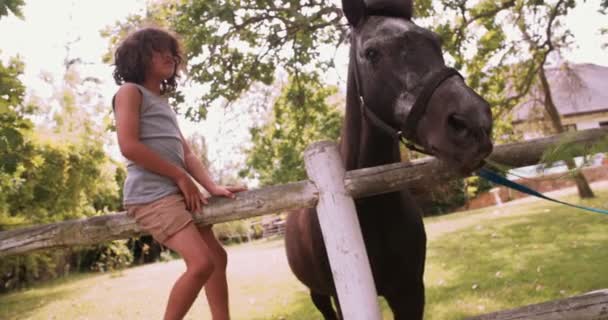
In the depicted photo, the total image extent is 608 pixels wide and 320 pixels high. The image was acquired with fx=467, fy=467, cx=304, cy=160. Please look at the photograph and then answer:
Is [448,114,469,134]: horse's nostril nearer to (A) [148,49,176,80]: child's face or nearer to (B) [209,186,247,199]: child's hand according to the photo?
(B) [209,186,247,199]: child's hand

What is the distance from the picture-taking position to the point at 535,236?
29.5 feet

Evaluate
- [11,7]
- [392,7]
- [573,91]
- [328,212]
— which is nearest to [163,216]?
[328,212]

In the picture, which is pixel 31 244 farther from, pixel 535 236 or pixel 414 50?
pixel 535 236

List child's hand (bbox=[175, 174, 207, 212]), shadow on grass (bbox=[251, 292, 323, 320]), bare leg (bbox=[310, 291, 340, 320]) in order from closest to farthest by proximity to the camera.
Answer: child's hand (bbox=[175, 174, 207, 212])
bare leg (bbox=[310, 291, 340, 320])
shadow on grass (bbox=[251, 292, 323, 320])

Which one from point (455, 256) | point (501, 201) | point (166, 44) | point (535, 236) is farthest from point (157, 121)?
point (501, 201)

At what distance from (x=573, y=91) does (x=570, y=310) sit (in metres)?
16.0

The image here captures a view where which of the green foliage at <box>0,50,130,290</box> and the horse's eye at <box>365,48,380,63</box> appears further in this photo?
the green foliage at <box>0,50,130,290</box>

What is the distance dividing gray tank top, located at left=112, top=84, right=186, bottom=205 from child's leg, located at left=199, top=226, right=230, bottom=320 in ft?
1.01

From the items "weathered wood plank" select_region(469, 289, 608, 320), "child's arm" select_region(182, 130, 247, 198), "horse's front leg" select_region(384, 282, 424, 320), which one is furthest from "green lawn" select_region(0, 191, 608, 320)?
"child's arm" select_region(182, 130, 247, 198)

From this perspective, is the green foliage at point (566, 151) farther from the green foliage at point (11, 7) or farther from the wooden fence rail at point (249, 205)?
the green foliage at point (11, 7)

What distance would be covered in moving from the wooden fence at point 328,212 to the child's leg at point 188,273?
0.13 meters

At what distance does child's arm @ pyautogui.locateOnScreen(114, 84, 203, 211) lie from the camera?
206 cm

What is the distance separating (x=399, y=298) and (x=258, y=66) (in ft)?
19.0

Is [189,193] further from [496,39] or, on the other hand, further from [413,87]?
[496,39]
